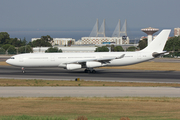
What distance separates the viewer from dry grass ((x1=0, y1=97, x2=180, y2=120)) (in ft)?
49.9

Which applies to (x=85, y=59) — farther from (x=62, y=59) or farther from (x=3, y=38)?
(x=3, y=38)

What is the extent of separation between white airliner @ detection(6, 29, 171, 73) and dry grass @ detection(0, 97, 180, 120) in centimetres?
2258

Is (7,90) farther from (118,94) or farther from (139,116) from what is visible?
(139,116)

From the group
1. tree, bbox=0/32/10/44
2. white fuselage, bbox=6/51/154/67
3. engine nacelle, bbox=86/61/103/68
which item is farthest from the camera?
tree, bbox=0/32/10/44

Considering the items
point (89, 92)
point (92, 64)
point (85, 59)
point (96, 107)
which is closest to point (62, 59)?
point (85, 59)

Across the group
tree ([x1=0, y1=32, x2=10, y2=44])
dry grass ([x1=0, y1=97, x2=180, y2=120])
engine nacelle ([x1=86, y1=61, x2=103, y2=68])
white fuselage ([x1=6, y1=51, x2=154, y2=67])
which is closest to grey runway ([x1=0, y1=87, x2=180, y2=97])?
dry grass ([x1=0, y1=97, x2=180, y2=120])

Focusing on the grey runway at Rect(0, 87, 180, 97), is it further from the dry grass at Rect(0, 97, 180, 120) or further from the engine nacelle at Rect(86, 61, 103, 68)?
the engine nacelle at Rect(86, 61, 103, 68)

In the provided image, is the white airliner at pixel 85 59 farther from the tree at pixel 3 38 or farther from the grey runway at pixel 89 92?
the tree at pixel 3 38

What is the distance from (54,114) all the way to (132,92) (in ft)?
33.7

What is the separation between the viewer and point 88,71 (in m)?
44.2

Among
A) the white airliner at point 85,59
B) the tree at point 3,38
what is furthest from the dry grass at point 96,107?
the tree at point 3,38

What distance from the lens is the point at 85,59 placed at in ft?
145

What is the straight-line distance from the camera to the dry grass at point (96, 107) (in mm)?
15195

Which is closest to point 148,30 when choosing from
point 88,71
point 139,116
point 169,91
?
point 88,71
